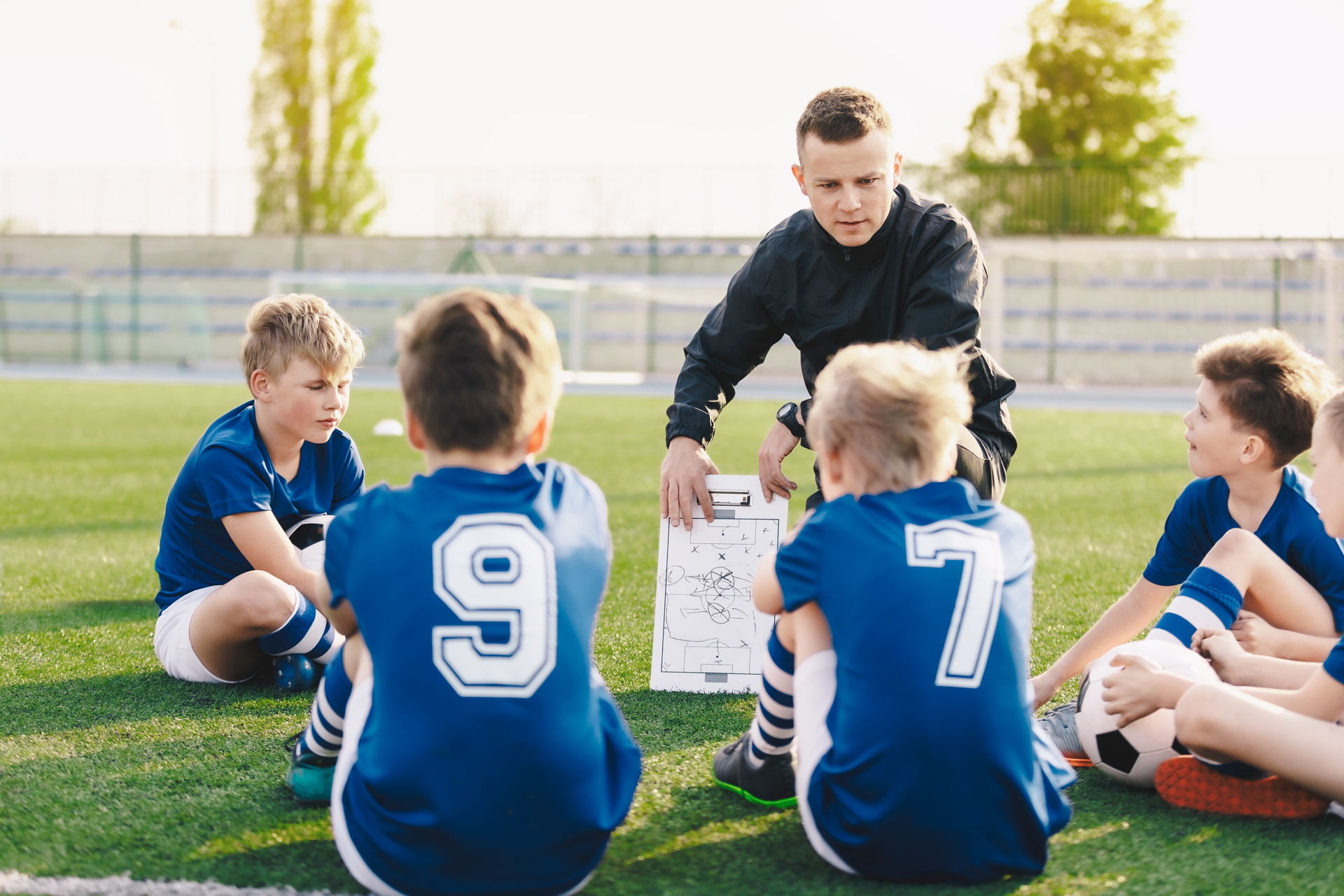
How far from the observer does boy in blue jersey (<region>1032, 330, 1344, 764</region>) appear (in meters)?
2.29

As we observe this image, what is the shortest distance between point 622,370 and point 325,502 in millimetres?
21352

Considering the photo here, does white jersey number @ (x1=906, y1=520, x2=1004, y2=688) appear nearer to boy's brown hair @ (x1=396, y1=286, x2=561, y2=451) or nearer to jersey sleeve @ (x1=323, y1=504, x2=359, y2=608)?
boy's brown hair @ (x1=396, y1=286, x2=561, y2=451)

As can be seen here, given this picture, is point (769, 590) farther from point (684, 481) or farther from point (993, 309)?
point (993, 309)

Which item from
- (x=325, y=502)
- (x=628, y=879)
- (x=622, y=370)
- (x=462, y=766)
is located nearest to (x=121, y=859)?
(x=462, y=766)

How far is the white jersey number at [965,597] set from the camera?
5.30 feet

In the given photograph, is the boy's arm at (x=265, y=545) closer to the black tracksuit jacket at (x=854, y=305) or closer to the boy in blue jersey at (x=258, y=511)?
the boy in blue jersey at (x=258, y=511)

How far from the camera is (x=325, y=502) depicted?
302 centimetres

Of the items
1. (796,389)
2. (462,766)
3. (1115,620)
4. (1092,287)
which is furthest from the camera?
(1092,287)

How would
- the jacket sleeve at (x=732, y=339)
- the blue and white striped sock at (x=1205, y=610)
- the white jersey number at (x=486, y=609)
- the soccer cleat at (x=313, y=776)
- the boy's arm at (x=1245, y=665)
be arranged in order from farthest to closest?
1. the jacket sleeve at (x=732, y=339)
2. the blue and white striped sock at (x=1205, y=610)
3. the boy's arm at (x=1245, y=665)
4. the soccer cleat at (x=313, y=776)
5. the white jersey number at (x=486, y=609)

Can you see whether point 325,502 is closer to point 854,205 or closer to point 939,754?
point 854,205

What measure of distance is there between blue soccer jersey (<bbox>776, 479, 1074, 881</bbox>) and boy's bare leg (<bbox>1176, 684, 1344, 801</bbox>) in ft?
1.47

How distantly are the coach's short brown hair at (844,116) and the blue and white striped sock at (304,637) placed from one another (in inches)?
67.1

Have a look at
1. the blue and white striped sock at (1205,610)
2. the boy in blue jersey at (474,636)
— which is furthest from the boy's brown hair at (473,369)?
the blue and white striped sock at (1205,610)

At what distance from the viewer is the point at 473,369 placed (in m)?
1.59
